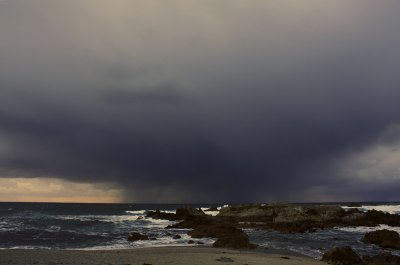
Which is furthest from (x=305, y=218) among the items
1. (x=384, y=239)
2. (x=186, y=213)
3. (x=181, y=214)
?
(x=384, y=239)

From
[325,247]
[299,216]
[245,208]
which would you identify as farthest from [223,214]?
[325,247]

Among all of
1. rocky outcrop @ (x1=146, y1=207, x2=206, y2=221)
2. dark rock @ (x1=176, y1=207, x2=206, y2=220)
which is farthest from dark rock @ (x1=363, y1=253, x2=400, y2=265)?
dark rock @ (x1=176, y1=207, x2=206, y2=220)

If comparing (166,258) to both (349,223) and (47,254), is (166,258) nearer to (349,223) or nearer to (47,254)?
(47,254)

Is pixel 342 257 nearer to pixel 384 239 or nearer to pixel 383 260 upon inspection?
pixel 383 260

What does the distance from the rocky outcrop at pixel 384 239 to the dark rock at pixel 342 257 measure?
14.4 m

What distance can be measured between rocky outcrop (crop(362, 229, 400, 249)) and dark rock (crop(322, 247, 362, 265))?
47.2 feet

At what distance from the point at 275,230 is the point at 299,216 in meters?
21.4

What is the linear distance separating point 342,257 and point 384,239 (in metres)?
17.3

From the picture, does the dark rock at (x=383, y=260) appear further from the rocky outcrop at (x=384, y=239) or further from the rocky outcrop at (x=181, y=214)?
the rocky outcrop at (x=181, y=214)

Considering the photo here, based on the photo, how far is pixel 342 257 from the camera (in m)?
29.8

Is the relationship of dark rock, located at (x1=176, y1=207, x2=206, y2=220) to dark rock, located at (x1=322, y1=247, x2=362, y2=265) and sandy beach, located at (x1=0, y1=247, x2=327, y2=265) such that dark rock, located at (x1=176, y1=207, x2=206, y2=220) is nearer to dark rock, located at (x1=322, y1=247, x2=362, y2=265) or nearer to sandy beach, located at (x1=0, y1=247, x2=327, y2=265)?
sandy beach, located at (x1=0, y1=247, x2=327, y2=265)

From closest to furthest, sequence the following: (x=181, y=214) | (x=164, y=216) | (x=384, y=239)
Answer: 1. (x=384, y=239)
2. (x=181, y=214)
3. (x=164, y=216)

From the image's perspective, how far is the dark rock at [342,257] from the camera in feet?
96.0

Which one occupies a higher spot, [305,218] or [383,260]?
[305,218]
